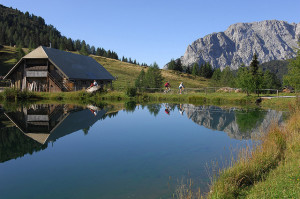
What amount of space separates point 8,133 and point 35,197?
8638mm

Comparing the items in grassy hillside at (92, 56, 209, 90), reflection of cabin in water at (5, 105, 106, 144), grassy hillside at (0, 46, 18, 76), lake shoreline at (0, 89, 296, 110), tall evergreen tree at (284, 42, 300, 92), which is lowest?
reflection of cabin in water at (5, 105, 106, 144)

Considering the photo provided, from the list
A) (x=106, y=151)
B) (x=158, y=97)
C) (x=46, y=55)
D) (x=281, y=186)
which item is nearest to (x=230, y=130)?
(x=106, y=151)

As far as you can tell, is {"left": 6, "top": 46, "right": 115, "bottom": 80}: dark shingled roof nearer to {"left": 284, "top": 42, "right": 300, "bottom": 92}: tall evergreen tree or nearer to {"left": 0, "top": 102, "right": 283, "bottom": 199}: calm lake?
{"left": 0, "top": 102, "right": 283, "bottom": 199}: calm lake

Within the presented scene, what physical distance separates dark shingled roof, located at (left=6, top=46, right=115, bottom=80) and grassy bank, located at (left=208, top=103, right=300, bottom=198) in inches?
1394

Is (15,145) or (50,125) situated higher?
(50,125)

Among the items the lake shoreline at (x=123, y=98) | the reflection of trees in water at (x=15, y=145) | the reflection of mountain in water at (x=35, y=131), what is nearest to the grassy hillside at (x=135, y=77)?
the lake shoreline at (x=123, y=98)

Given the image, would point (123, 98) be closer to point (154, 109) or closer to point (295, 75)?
point (154, 109)

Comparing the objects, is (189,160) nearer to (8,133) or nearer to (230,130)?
(230,130)

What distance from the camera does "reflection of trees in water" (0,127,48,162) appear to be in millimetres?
9867

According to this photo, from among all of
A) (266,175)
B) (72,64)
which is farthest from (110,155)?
(72,64)

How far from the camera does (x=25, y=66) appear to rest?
40562mm

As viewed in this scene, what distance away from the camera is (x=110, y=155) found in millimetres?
9938

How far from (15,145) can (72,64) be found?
34.5m

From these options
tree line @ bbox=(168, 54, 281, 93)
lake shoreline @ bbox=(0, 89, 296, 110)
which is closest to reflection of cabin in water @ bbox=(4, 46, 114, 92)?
lake shoreline @ bbox=(0, 89, 296, 110)
